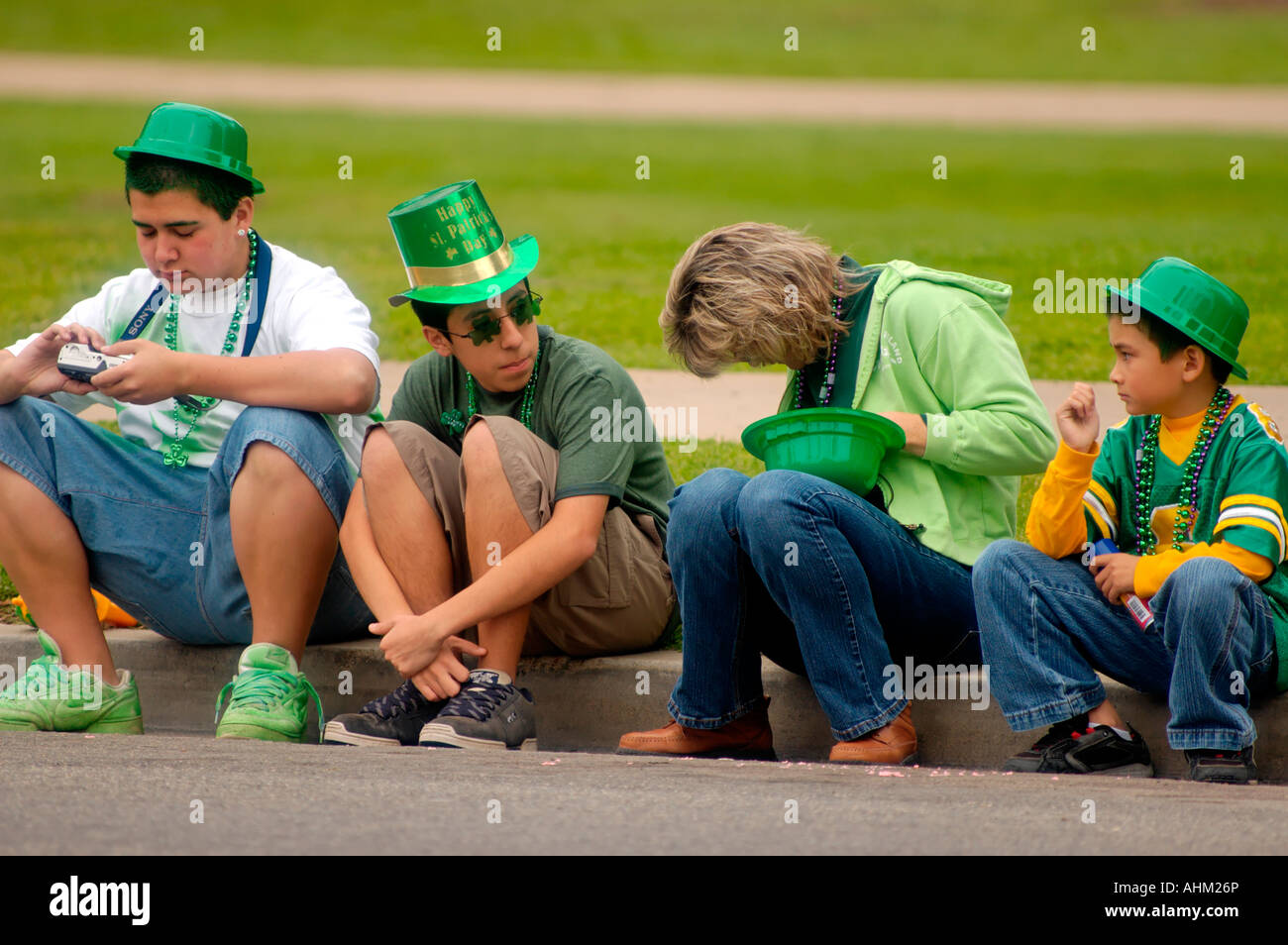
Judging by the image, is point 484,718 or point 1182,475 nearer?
point 1182,475

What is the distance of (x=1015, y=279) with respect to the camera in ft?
31.8

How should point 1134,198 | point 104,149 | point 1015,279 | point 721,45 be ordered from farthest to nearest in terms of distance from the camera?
1. point 721,45
2. point 104,149
3. point 1134,198
4. point 1015,279

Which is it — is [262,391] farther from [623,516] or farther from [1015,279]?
[1015,279]

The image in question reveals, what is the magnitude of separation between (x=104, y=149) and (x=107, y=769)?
1791 centimetres

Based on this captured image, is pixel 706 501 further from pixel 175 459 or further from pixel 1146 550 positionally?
pixel 175 459

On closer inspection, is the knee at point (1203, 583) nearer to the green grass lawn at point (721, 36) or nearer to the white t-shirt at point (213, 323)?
the white t-shirt at point (213, 323)

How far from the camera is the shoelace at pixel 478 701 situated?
3793mm

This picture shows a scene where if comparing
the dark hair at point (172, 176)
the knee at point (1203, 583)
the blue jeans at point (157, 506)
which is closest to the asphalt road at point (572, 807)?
the knee at point (1203, 583)

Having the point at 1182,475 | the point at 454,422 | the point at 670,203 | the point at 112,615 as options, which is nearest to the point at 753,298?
the point at 454,422

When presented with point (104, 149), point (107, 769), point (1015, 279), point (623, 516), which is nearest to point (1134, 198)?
point (1015, 279)

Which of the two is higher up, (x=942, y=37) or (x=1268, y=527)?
(x=942, y=37)

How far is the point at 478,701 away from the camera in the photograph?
3814mm

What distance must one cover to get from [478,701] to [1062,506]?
55.4 inches

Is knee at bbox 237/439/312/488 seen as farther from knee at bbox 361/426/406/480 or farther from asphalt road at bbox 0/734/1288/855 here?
asphalt road at bbox 0/734/1288/855
